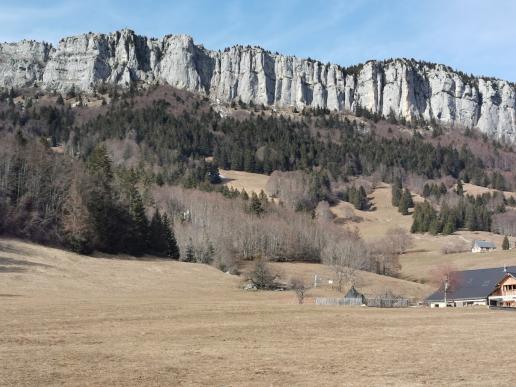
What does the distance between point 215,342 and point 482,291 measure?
54878 mm

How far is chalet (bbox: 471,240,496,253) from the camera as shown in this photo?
400ft

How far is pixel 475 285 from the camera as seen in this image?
7569cm

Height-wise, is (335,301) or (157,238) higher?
(157,238)

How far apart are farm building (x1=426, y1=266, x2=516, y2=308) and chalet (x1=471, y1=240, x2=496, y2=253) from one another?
4603 centimetres

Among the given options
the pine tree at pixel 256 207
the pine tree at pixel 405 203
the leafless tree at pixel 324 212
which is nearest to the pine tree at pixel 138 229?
the pine tree at pixel 256 207

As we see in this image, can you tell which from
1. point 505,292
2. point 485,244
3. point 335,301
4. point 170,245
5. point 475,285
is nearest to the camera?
point 335,301

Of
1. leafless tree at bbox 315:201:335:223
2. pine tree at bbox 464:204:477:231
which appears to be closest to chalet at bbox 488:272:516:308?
leafless tree at bbox 315:201:335:223

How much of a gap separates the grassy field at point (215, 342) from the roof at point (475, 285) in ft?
95.3

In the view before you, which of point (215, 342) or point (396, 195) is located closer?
point (215, 342)

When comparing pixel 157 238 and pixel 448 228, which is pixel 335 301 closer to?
pixel 157 238

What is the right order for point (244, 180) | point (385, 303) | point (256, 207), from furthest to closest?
point (244, 180)
point (256, 207)
point (385, 303)

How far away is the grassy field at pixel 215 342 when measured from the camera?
19109mm

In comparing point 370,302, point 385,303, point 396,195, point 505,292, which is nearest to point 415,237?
point 396,195

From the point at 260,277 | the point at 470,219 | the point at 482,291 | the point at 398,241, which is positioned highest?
the point at 470,219
